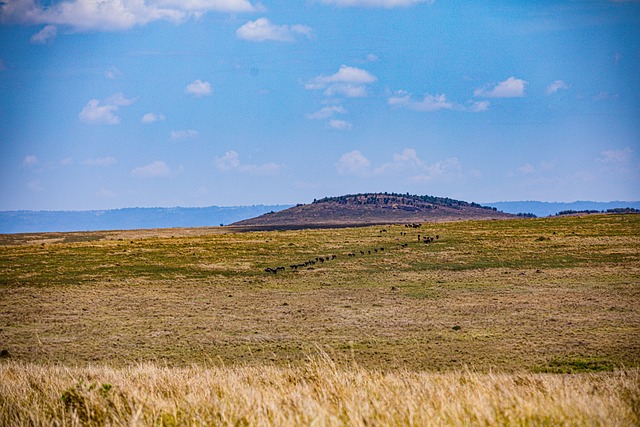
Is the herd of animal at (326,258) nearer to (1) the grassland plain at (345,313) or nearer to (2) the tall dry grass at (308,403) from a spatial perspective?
(1) the grassland plain at (345,313)

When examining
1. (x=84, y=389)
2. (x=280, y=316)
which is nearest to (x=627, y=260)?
(x=280, y=316)

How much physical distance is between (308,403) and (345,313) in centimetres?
2221

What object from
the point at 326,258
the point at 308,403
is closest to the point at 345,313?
the point at 326,258

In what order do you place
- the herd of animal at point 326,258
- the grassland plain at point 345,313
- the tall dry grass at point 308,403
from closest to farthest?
1. the tall dry grass at point 308,403
2. the grassland plain at point 345,313
3. the herd of animal at point 326,258

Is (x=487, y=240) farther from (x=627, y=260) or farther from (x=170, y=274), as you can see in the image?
(x=170, y=274)

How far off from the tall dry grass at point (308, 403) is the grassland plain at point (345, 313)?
0.07m

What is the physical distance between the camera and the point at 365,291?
35219 mm

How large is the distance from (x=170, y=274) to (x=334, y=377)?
37848 millimetres

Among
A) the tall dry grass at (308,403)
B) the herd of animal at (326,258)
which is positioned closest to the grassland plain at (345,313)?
the tall dry grass at (308,403)

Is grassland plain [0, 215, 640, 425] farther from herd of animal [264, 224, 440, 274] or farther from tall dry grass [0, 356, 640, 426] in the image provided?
herd of animal [264, 224, 440, 274]

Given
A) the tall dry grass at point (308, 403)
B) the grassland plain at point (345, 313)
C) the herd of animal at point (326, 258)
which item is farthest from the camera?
the herd of animal at point (326, 258)

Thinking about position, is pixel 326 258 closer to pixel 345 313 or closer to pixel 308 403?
pixel 345 313

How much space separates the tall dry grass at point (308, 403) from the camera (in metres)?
6.10

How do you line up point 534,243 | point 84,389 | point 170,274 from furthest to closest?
point 534,243
point 170,274
point 84,389
